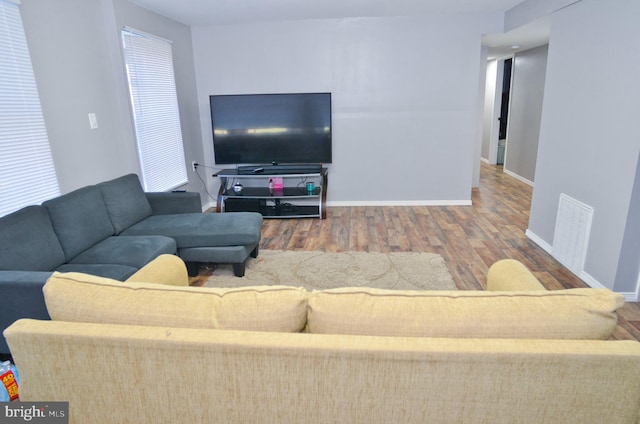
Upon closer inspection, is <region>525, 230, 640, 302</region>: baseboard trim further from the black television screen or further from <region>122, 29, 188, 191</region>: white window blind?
<region>122, 29, 188, 191</region>: white window blind

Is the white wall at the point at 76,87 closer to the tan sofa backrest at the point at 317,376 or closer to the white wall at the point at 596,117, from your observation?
the tan sofa backrest at the point at 317,376

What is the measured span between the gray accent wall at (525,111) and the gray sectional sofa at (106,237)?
202 inches

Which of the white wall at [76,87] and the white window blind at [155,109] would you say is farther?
the white window blind at [155,109]

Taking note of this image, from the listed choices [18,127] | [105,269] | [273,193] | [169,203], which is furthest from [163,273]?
[273,193]

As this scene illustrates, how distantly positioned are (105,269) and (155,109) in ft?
7.76

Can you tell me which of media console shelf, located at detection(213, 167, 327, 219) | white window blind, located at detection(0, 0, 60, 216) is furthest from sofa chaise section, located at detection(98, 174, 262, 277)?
media console shelf, located at detection(213, 167, 327, 219)

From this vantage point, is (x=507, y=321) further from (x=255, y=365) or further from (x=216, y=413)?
(x=216, y=413)

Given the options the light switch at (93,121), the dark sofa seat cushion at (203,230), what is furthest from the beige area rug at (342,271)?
the light switch at (93,121)

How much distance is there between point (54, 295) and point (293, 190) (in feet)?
13.0

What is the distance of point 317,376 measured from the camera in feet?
3.80

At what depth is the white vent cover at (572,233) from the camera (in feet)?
10.2

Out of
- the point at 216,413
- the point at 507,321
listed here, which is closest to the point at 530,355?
the point at 507,321

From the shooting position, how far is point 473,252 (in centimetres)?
379

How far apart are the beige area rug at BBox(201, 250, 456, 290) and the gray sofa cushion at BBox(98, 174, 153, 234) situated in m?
0.86
